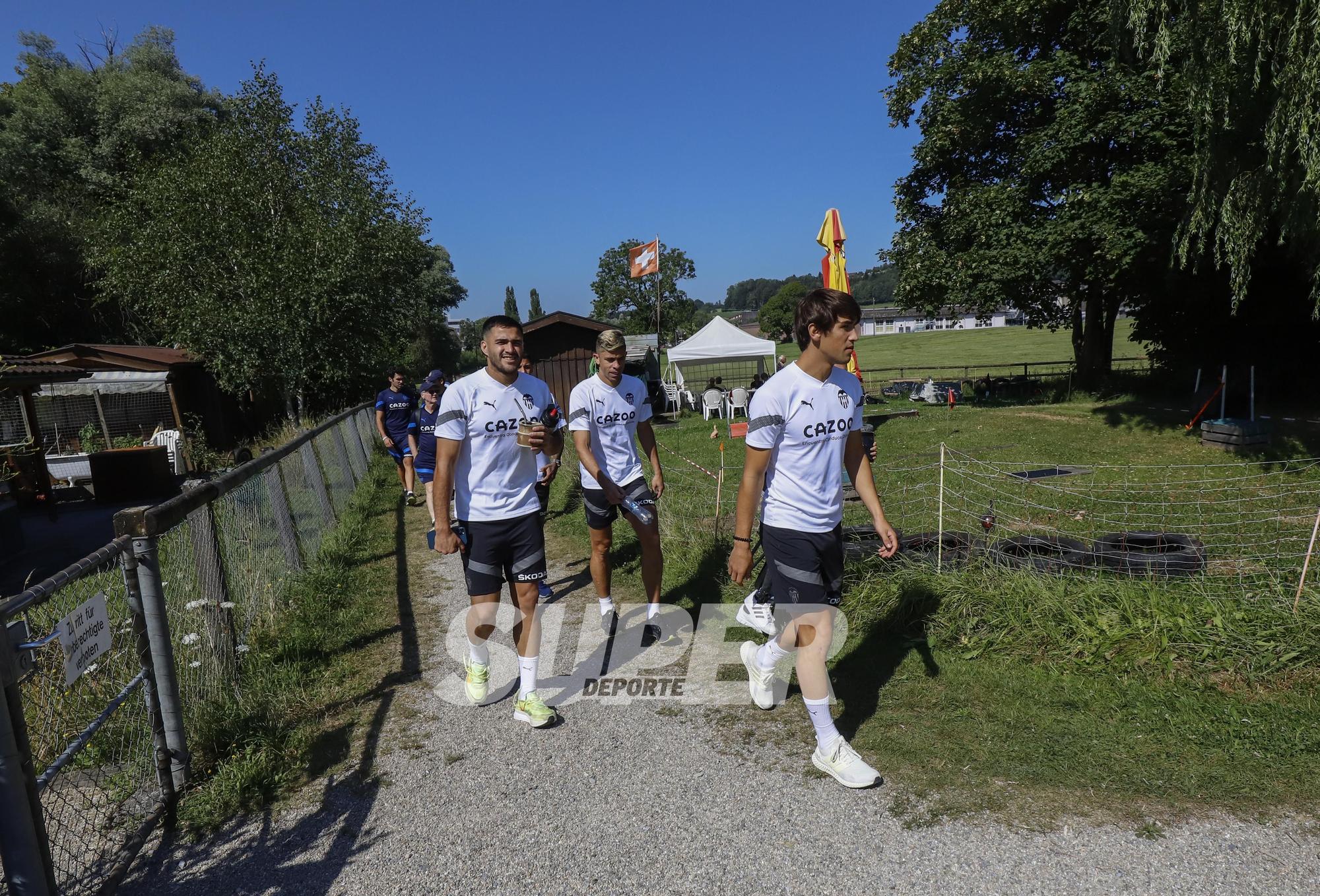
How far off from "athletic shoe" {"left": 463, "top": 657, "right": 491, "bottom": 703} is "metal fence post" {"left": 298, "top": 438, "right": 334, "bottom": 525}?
15.0 feet

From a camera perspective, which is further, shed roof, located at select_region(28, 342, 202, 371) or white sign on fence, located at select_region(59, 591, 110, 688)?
shed roof, located at select_region(28, 342, 202, 371)

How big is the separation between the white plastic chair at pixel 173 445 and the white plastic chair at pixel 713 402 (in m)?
13.0

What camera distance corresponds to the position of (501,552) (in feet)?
13.5

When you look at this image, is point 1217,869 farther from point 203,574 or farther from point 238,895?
point 203,574

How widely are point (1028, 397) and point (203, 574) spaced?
2436 centimetres

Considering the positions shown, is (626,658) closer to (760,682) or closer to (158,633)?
(760,682)

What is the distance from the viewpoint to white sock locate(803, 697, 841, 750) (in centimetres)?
345

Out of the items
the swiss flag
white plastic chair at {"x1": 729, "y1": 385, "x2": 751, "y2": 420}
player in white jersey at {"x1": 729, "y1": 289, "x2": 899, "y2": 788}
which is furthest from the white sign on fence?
the swiss flag

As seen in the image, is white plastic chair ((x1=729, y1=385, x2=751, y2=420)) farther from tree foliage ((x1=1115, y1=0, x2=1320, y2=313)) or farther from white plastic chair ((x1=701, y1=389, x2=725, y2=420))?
tree foliage ((x1=1115, y1=0, x2=1320, y2=313))

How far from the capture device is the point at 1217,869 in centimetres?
269

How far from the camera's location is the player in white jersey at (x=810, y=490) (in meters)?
3.43

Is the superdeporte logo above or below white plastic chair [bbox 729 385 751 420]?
below

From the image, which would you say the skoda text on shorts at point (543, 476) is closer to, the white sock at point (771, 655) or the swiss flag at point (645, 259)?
the white sock at point (771, 655)

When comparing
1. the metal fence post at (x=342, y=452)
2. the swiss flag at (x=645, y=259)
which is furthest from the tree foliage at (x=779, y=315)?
the metal fence post at (x=342, y=452)
